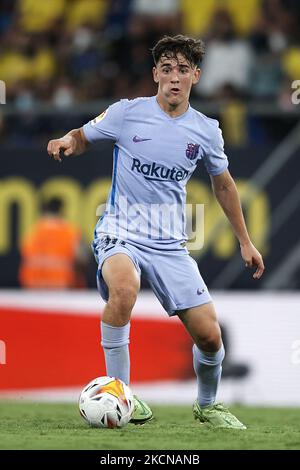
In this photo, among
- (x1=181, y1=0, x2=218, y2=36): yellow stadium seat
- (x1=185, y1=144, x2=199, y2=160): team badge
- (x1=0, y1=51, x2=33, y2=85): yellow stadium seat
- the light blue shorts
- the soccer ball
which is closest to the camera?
the soccer ball

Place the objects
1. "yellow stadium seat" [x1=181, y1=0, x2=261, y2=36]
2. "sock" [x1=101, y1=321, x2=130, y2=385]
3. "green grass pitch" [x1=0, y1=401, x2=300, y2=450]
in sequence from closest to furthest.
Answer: "green grass pitch" [x1=0, y1=401, x2=300, y2=450] < "sock" [x1=101, y1=321, x2=130, y2=385] < "yellow stadium seat" [x1=181, y1=0, x2=261, y2=36]

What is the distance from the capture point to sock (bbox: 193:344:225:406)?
715cm

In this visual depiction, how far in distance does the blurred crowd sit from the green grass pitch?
5.69 metres

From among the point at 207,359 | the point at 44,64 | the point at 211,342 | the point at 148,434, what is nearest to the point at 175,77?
the point at 211,342

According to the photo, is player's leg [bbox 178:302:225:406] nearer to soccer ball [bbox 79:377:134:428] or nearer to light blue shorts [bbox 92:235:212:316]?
light blue shorts [bbox 92:235:212:316]

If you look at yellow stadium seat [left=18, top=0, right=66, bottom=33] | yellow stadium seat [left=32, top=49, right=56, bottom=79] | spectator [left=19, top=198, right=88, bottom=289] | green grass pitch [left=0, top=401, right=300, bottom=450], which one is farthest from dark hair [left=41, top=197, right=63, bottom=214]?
green grass pitch [left=0, top=401, right=300, bottom=450]

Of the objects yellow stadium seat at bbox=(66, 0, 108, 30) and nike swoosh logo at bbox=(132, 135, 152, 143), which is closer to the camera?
nike swoosh logo at bbox=(132, 135, 152, 143)

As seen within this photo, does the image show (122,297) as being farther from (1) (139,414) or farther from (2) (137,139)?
(2) (137,139)

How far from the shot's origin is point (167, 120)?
23.3 feet

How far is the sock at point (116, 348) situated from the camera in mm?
6789

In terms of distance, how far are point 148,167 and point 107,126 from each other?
357 millimetres

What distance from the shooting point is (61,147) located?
670 centimetres

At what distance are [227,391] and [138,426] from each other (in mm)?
4426

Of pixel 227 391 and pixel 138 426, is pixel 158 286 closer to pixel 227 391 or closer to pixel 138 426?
pixel 138 426
